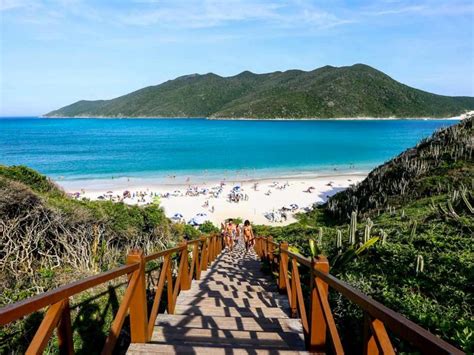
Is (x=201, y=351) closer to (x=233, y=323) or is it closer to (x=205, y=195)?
(x=233, y=323)

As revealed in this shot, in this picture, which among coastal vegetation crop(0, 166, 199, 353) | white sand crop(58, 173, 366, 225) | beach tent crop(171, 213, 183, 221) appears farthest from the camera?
white sand crop(58, 173, 366, 225)

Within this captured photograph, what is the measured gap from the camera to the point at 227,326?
400 centimetres

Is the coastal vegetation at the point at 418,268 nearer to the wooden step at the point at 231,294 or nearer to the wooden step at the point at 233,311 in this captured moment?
the wooden step at the point at 233,311

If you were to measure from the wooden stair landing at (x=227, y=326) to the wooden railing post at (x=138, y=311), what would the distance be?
0.12 meters

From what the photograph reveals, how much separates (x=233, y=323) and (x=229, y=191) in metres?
30.7

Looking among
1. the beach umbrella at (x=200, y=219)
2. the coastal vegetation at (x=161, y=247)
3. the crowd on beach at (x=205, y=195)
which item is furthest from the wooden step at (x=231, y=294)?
the crowd on beach at (x=205, y=195)

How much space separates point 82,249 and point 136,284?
488cm

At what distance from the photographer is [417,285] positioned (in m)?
4.95

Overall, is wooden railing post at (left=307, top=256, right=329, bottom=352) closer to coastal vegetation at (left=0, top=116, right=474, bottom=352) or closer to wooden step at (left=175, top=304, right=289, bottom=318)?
coastal vegetation at (left=0, top=116, right=474, bottom=352)

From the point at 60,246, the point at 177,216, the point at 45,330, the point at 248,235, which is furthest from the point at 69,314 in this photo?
the point at 177,216

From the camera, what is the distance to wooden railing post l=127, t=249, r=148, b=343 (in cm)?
342

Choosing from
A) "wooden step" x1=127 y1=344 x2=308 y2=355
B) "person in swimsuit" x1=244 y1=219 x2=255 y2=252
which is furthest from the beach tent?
"wooden step" x1=127 y1=344 x2=308 y2=355

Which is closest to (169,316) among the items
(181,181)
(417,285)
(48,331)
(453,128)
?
(48,331)

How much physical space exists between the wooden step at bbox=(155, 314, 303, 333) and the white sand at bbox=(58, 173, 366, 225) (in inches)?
811
